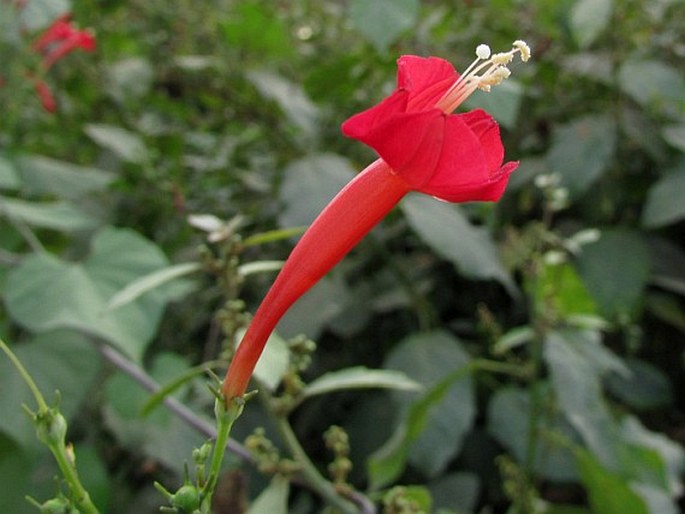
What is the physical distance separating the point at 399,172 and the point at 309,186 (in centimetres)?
75

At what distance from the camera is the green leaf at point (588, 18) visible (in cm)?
128

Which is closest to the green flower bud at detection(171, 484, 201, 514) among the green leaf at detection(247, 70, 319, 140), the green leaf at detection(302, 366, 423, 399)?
the green leaf at detection(302, 366, 423, 399)

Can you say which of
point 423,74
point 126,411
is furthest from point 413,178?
point 126,411

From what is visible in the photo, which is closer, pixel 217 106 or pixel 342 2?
pixel 217 106

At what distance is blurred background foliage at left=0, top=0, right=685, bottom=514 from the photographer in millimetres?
1028

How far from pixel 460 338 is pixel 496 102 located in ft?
1.87

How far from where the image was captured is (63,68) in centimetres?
171

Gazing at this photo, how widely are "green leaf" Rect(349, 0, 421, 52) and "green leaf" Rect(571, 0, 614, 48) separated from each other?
250mm

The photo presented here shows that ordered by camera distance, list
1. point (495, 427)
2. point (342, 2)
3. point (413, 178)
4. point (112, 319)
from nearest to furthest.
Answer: point (413, 178) < point (112, 319) < point (495, 427) < point (342, 2)

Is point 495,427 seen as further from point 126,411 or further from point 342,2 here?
point 342,2

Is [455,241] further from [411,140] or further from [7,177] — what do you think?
[411,140]

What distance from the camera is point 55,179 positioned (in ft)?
4.25

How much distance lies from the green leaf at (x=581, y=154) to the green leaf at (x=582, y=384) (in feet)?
1.26

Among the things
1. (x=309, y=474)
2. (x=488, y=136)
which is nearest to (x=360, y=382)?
(x=309, y=474)
